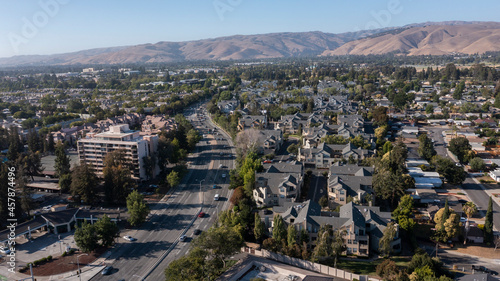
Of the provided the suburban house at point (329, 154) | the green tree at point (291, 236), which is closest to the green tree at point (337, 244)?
the green tree at point (291, 236)

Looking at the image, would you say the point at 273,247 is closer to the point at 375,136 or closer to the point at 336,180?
the point at 336,180

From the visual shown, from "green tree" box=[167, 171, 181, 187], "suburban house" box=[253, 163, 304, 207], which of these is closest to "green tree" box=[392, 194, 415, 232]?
"suburban house" box=[253, 163, 304, 207]

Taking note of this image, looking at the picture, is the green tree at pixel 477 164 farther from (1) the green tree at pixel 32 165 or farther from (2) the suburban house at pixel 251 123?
(1) the green tree at pixel 32 165

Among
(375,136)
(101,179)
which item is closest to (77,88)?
(101,179)

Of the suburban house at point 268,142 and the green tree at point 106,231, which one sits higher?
the suburban house at point 268,142

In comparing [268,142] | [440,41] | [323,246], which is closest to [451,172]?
[323,246]

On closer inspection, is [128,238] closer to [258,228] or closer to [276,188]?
[258,228]

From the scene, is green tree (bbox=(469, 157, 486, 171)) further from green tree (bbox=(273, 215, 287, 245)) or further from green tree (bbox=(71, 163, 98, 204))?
green tree (bbox=(71, 163, 98, 204))
